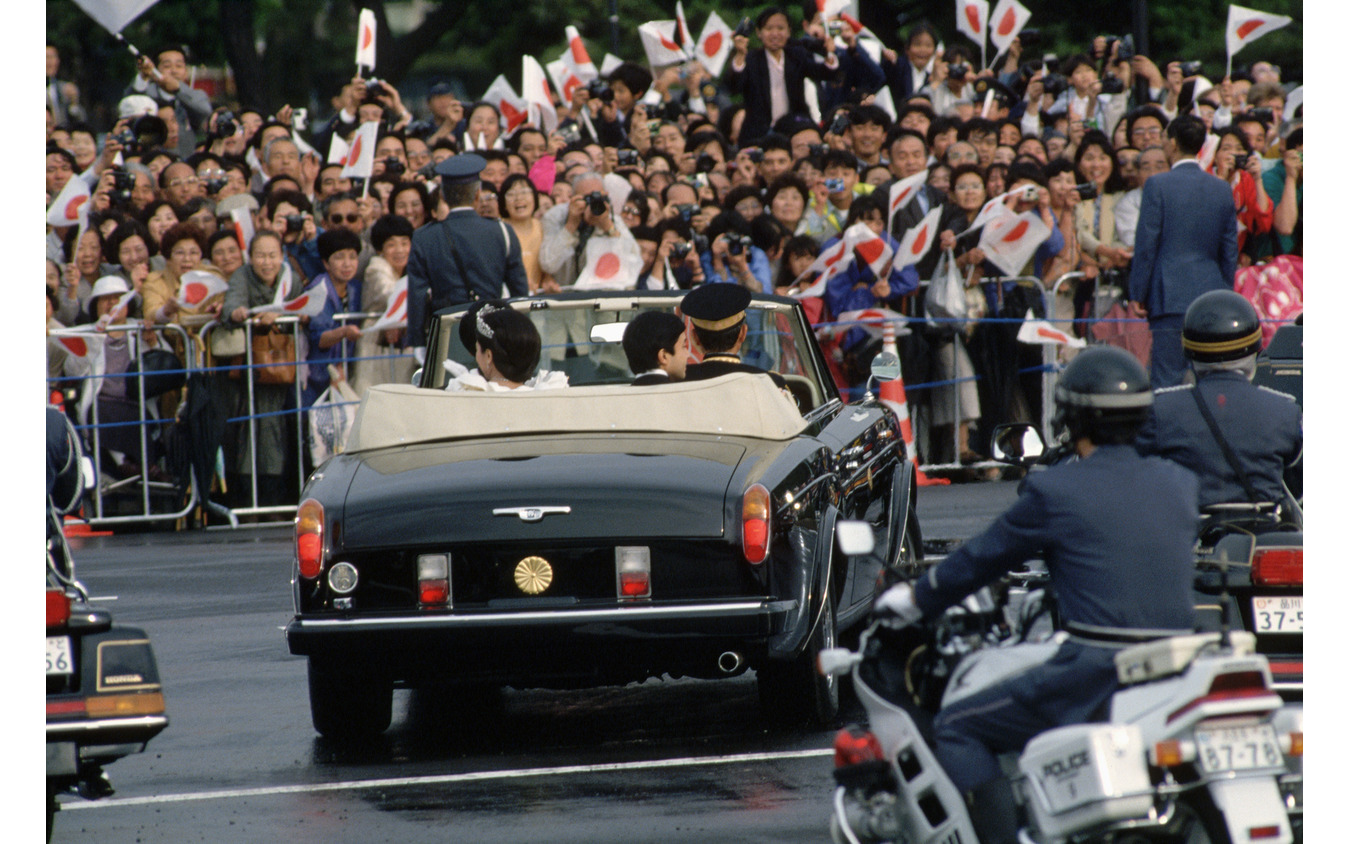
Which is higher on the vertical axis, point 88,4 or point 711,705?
point 88,4

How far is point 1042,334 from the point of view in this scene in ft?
50.3

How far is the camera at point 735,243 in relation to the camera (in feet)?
49.5

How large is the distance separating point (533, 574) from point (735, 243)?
318 inches

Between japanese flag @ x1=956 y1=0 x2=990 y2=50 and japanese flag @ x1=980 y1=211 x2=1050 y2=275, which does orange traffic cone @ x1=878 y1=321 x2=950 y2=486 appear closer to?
japanese flag @ x1=980 y1=211 x2=1050 y2=275

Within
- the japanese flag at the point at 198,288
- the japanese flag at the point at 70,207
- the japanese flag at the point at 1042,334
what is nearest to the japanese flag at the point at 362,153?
the japanese flag at the point at 70,207

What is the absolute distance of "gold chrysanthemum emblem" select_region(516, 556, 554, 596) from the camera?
7.28m

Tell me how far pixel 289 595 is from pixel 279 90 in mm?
40194

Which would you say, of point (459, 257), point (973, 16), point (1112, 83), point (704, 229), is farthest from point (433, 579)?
point (973, 16)

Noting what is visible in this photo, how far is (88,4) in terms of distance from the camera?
18.9 metres

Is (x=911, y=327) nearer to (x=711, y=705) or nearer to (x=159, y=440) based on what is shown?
(x=159, y=440)

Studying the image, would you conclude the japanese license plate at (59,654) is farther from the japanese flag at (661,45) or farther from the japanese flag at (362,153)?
the japanese flag at (661,45)

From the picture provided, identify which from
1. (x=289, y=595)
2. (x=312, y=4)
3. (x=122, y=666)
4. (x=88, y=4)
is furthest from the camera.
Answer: (x=312, y=4)

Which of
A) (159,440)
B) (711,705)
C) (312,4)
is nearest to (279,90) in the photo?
(312,4)

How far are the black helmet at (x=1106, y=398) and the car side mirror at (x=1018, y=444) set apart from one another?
1.60 meters
